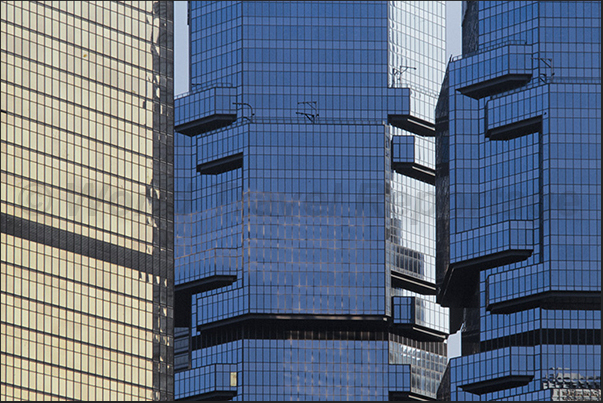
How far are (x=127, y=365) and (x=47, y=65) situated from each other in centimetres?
3840

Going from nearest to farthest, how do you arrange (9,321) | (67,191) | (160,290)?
(9,321)
(67,191)
(160,290)

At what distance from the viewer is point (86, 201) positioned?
170 meters

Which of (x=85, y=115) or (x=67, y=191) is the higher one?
(x=85, y=115)

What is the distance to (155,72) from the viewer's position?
191 meters

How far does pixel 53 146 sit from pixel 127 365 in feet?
94.4

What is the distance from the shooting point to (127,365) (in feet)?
571

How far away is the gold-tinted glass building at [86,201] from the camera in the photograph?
160625 millimetres

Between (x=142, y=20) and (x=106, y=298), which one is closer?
(x=106, y=298)

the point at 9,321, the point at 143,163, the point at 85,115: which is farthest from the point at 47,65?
the point at 9,321

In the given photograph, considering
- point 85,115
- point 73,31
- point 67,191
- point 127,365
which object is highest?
point 73,31

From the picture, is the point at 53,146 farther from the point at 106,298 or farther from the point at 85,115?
the point at 106,298

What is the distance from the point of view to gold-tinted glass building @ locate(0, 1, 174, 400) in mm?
160625

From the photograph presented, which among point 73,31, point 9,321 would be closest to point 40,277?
point 9,321

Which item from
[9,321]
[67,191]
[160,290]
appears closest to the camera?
[9,321]
